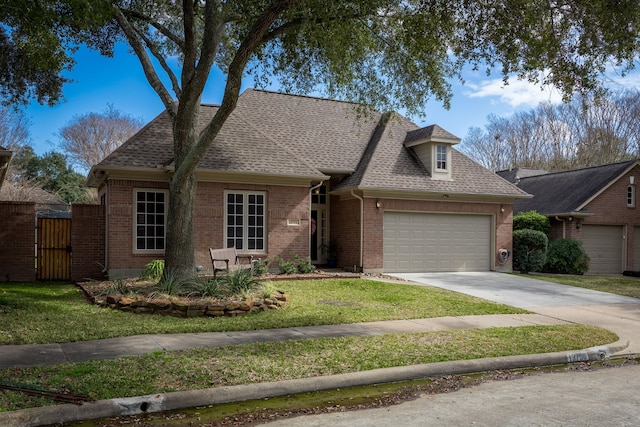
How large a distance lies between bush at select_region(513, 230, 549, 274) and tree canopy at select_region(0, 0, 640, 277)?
9.59 m

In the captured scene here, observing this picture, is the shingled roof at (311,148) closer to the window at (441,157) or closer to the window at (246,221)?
the window at (441,157)

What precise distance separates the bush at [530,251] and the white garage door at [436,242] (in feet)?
5.57

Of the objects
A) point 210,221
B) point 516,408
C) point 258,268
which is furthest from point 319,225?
point 516,408

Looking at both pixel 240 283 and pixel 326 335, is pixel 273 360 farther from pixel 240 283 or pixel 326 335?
pixel 240 283

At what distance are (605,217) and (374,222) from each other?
12187 millimetres

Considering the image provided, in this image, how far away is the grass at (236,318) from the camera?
8.60 m

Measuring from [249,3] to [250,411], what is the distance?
32.9ft

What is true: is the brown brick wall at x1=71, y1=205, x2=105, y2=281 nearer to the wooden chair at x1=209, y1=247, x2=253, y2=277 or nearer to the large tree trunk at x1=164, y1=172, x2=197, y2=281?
the wooden chair at x1=209, y1=247, x2=253, y2=277

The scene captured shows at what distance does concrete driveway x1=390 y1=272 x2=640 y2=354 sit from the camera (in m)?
11.1

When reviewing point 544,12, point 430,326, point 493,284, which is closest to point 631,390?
point 430,326

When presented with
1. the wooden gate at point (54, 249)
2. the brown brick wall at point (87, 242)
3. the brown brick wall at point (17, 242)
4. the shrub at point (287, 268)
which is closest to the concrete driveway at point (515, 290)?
the shrub at point (287, 268)

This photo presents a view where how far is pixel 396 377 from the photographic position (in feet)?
22.3

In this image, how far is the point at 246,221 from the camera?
16938mm

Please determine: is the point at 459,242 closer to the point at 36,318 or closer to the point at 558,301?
the point at 558,301
